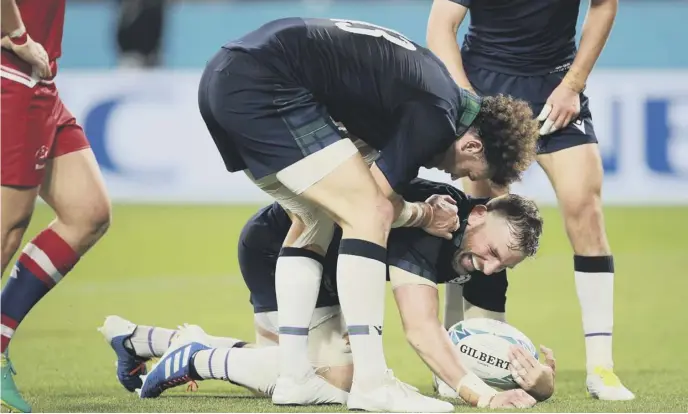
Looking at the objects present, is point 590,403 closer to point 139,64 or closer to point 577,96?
point 577,96

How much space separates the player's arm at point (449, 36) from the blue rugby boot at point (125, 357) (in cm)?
206

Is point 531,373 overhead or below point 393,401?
below

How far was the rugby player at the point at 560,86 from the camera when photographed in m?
6.08

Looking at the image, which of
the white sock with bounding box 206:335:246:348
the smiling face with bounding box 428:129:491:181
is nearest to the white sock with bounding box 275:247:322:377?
the white sock with bounding box 206:335:246:348

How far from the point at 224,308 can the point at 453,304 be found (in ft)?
10.0

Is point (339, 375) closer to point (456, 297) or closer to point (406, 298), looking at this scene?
point (406, 298)

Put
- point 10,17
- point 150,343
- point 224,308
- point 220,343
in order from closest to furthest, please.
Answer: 1. point 10,17
2. point 220,343
3. point 150,343
4. point 224,308

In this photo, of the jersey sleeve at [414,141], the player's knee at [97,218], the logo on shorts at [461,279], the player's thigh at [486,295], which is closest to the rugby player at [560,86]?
the player's thigh at [486,295]

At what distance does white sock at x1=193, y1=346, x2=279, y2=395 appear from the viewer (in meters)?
5.53

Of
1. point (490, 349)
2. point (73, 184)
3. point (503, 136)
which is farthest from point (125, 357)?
point (503, 136)

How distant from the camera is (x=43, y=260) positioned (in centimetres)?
556

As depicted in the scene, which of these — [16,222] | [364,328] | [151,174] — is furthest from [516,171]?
[151,174]

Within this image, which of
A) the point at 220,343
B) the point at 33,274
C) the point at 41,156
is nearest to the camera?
the point at 41,156

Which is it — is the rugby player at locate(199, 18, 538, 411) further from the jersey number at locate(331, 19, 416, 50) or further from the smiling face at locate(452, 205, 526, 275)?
the smiling face at locate(452, 205, 526, 275)
